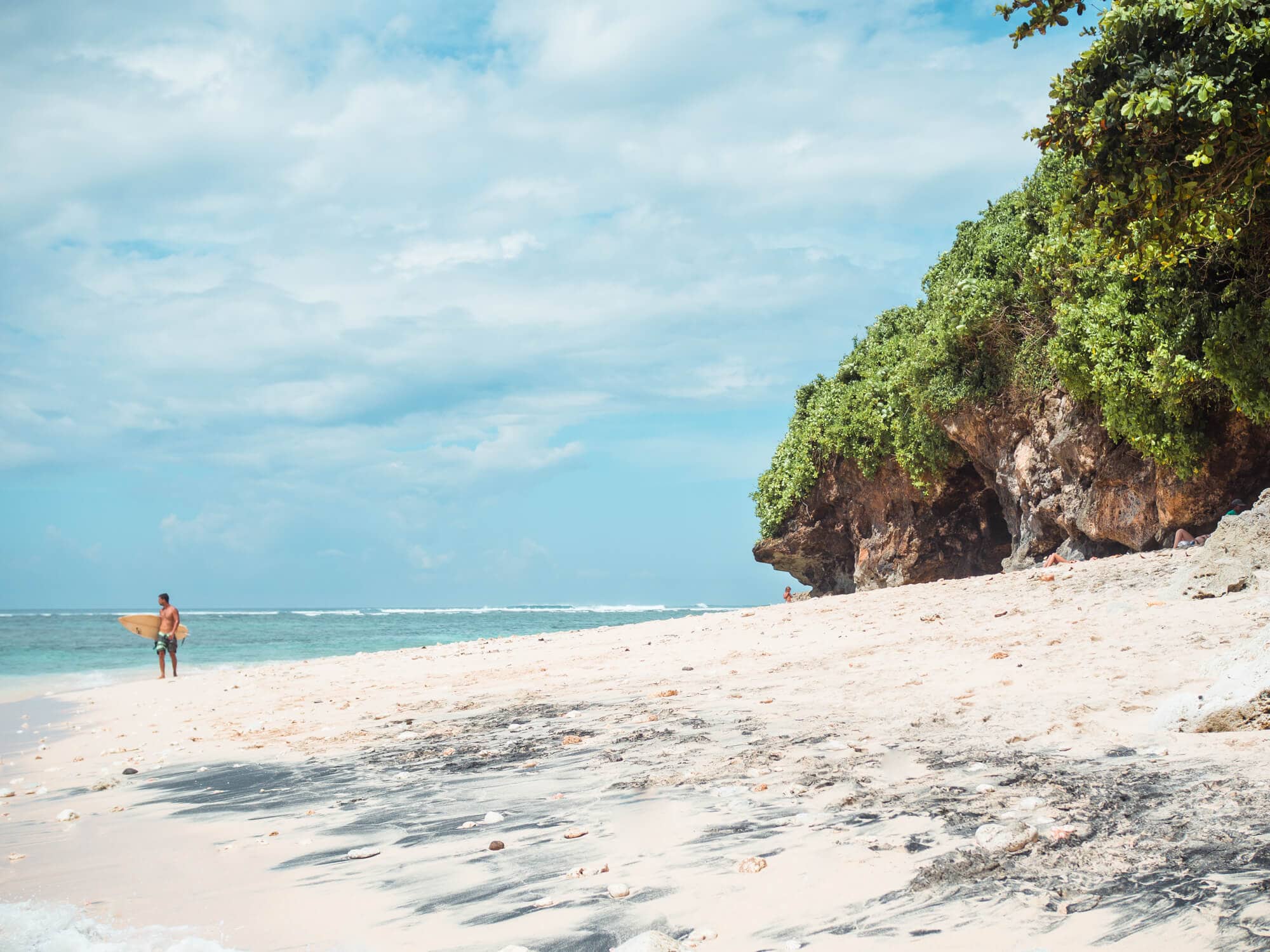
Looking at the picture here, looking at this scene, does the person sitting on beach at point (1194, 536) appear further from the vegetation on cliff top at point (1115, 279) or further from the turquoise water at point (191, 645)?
the turquoise water at point (191, 645)

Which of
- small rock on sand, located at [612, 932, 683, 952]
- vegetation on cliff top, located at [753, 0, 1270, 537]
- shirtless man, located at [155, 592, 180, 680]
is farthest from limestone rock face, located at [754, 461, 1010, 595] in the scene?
small rock on sand, located at [612, 932, 683, 952]

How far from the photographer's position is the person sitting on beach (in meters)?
13.7

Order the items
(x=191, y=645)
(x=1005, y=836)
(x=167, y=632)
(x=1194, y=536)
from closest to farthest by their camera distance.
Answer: (x=1005, y=836), (x=1194, y=536), (x=167, y=632), (x=191, y=645)

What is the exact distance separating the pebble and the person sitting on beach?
11.2 m

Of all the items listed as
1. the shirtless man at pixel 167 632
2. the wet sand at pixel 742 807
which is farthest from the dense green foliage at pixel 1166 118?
the shirtless man at pixel 167 632

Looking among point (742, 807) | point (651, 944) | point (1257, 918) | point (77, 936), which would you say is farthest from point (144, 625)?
point (1257, 918)

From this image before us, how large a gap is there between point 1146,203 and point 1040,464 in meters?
12.2

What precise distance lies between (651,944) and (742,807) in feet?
5.54

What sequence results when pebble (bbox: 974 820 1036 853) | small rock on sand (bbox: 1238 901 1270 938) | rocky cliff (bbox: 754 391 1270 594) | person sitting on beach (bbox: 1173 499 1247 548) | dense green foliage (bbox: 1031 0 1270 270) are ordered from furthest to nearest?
rocky cliff (bbox: 754 391 1270 594) → person sitting on beach (bbox: 1173 499 1247 548) → dense green foliage (bbox: 1031 0 1270 270) → pebble (bbox: 974 820 1036 853) → small rock on sand (bbox: 1238 901 1270 938)

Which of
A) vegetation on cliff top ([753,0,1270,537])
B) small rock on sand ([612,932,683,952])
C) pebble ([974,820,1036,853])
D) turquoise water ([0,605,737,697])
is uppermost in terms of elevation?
vegetation on cliff top ([753,0,1270,537])

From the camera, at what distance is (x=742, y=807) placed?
15.4 feet

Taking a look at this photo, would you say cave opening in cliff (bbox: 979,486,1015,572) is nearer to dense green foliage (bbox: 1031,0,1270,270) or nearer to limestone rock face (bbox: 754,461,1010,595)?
limestone rock face (bbox: 754,461,1010,595)

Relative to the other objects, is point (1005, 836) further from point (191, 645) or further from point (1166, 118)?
point (191, 645)

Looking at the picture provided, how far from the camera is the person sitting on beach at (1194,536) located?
539 inches
